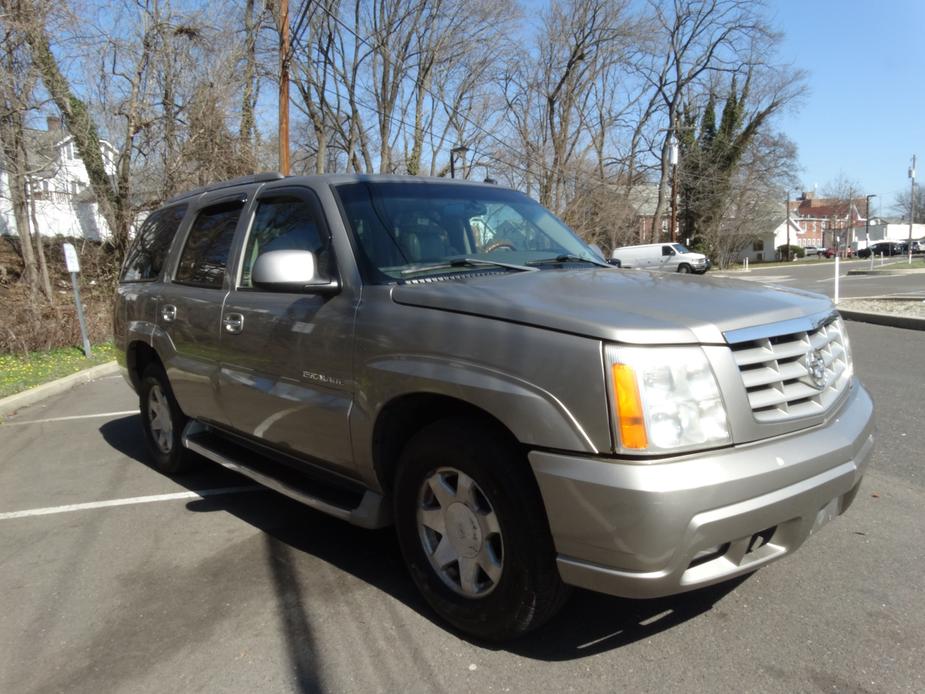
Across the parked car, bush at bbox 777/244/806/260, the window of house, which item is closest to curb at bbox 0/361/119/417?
the window of house

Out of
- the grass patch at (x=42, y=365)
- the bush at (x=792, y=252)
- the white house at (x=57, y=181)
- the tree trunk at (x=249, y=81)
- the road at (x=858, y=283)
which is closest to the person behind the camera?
the grass patch at (x=42, y=365)

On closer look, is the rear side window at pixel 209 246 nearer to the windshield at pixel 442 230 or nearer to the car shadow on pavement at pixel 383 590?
the windshield at pixel 442 230

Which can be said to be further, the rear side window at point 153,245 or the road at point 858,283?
the road at point 858,283

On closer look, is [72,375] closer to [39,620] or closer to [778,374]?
[39,620]

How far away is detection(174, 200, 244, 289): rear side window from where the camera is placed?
4242 millimetres

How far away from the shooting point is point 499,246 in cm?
364

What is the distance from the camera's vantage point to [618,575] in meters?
2.25

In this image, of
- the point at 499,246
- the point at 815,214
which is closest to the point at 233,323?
the point at 499,246

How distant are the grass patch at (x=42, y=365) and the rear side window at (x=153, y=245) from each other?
166 inches

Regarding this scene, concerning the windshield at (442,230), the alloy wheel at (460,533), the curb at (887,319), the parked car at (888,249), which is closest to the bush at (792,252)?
the parked car at (888,249)

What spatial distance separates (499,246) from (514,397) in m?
1.45

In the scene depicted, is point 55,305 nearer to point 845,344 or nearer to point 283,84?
point 283,84

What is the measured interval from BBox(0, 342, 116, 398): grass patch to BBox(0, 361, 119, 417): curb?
0.17 meters

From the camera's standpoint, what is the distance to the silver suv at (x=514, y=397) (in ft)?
7.29
